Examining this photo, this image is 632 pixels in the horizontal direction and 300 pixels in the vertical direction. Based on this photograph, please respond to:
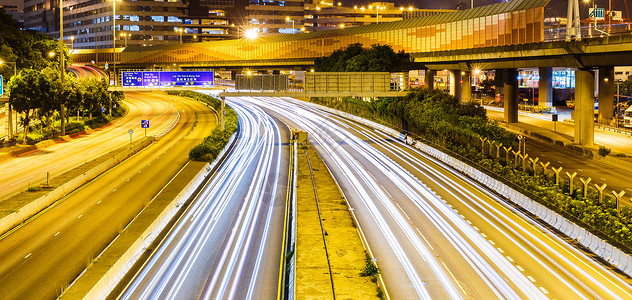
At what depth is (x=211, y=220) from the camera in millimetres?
34656

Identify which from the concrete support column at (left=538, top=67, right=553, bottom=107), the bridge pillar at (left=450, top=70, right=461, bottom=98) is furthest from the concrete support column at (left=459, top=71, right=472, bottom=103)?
the concrete support column at (left=538, top=67, right=553, bottom=107)

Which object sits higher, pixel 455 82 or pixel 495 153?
pixel 455 82

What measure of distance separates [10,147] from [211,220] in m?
38.7

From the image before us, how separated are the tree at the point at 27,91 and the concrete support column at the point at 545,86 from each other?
82.3 m

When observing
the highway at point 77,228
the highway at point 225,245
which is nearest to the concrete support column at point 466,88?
the highway at point 77,228

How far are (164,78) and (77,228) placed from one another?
1684 inches

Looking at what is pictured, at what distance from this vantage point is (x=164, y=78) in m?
73.2

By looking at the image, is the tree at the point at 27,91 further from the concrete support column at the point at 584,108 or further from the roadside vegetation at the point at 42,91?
the concrete support column at the point at 584,108

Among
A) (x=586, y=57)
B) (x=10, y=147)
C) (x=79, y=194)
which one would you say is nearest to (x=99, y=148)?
(x=10, y=147)

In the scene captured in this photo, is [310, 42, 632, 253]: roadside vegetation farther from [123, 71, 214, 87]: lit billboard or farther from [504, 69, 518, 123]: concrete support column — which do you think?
[123, 71, 214, 87]: lit billboard

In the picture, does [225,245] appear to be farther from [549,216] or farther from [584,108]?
[584,108]

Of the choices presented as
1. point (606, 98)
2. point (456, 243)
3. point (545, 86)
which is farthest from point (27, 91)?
point (545, 86)

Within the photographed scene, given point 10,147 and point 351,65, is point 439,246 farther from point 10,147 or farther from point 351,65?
point 351,65

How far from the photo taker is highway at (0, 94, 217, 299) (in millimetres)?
24938
